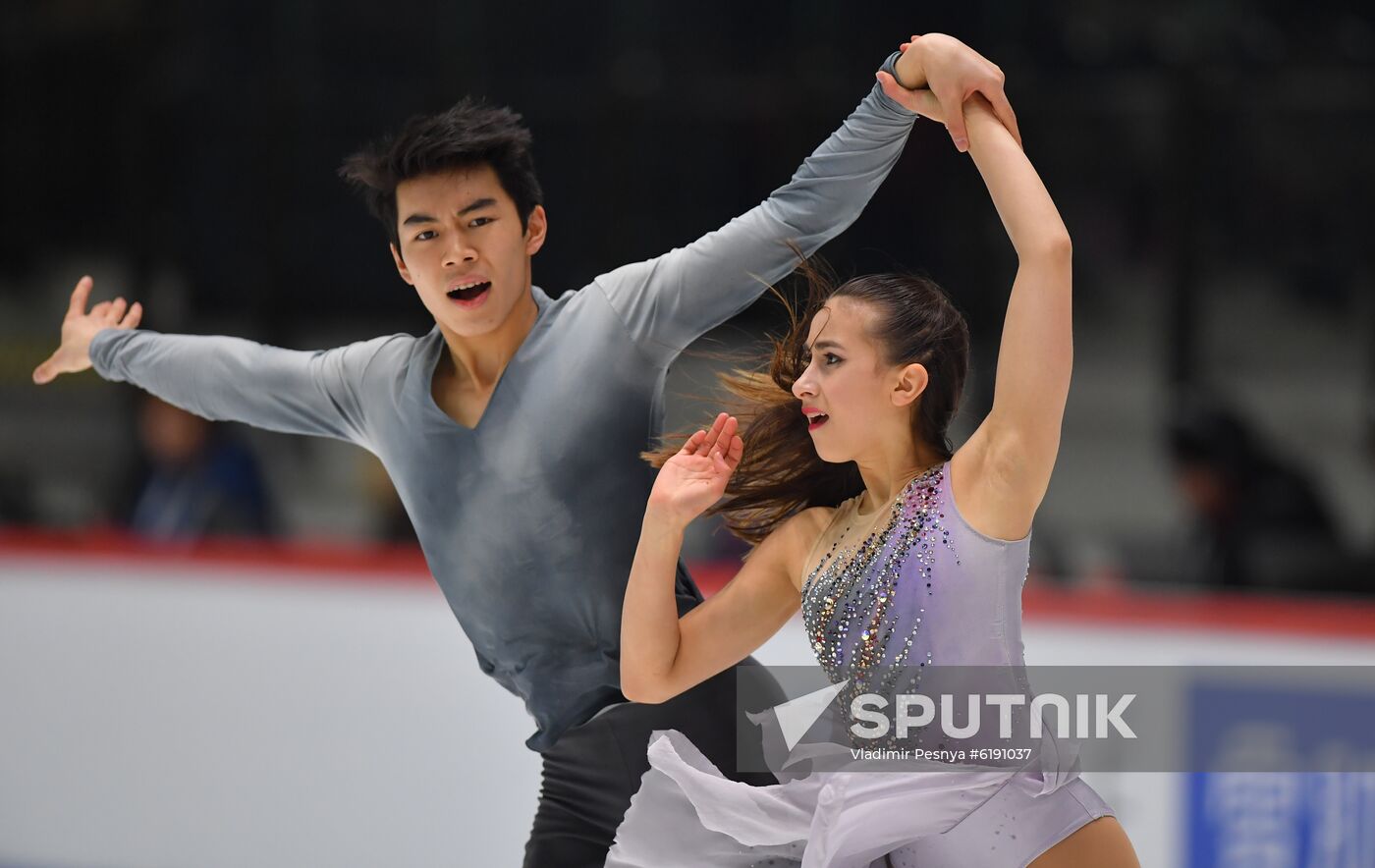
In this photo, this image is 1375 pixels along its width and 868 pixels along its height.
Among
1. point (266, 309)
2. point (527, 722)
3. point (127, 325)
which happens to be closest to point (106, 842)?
point (527, 722)

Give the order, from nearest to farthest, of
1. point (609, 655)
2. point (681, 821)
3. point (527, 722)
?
point (681, 821) → point (609, 655) → point (527, 722)

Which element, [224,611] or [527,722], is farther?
[224,611]

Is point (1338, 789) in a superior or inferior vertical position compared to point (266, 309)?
inferior

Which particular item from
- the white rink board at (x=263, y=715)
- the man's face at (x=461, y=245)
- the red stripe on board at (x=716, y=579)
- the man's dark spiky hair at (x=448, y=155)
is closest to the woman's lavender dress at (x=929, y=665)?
the man's face at (x=461, y=245)

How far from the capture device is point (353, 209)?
25.5 ft

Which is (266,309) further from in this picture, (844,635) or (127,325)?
(844,635)

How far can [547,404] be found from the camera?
234cm

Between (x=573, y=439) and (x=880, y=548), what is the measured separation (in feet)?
1.70

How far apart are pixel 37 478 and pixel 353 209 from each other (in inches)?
80.0

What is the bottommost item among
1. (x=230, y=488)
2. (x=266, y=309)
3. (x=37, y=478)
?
(x=230, y=488)

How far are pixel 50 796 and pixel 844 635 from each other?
335cm

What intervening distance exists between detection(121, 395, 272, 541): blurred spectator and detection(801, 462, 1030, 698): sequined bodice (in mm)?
4115

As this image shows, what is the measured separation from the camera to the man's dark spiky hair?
231cm

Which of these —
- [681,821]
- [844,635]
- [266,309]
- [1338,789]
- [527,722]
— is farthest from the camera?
[266,309]
